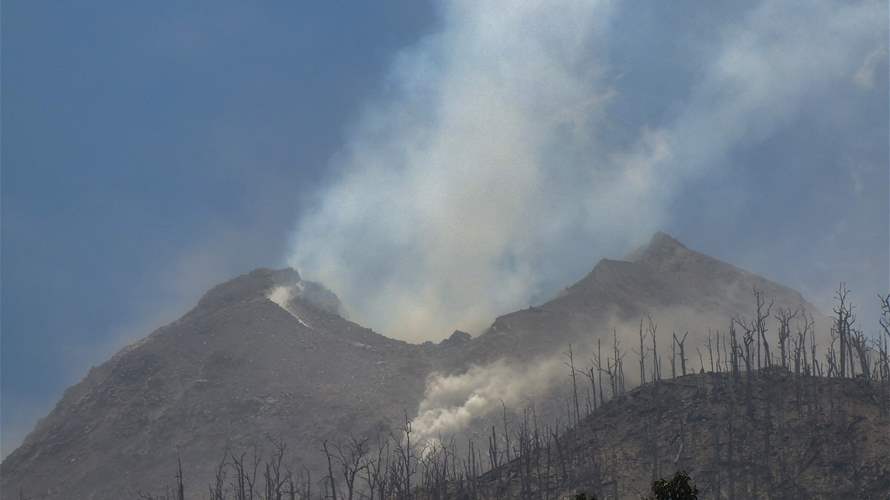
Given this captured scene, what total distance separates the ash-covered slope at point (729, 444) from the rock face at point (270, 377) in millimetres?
71176

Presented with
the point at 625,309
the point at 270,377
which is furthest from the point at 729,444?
the point at 270,377

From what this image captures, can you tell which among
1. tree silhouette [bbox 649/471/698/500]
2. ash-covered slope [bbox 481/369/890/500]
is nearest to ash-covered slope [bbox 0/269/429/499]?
ash-covered slope [bbox 481/369/890/500]

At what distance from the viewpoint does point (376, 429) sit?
488 feet

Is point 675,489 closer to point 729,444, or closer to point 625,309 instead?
point 729,444

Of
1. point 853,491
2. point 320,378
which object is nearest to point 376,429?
point 320,378

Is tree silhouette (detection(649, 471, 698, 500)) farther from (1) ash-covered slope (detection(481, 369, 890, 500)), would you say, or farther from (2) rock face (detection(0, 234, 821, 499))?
(2) rock face (detection(0, 234, 821, 499))

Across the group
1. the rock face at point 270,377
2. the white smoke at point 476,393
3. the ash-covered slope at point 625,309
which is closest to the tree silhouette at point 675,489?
the rock face at point 270,377

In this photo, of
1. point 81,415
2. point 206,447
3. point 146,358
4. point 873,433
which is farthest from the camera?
point 146,358

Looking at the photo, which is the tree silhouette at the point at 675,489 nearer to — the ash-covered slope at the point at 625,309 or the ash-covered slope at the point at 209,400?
the ash-covered slope at the point at 209,400

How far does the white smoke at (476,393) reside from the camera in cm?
15362

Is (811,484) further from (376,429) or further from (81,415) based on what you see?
(81,415)

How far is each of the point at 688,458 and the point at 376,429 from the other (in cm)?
8376

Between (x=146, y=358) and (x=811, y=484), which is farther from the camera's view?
(x=146, y=358)

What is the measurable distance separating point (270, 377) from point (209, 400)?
13631mm
